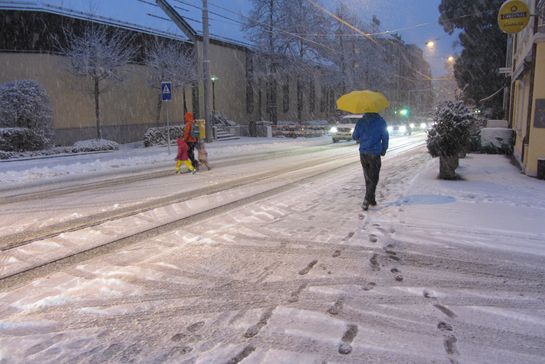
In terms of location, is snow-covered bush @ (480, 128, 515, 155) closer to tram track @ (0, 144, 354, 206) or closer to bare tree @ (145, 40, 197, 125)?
tram track @ (0, 144, 354, 206)

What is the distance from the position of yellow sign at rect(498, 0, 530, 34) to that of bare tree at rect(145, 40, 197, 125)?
19437 millimetres

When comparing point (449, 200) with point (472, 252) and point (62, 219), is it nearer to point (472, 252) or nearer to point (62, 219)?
point (472, 252)

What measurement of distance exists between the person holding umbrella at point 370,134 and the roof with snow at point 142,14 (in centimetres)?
2061

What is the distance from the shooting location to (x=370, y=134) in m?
7.97

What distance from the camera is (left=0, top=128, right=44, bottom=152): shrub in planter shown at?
19375 mm

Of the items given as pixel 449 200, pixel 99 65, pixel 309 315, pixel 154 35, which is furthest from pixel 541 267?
pixel 154 35

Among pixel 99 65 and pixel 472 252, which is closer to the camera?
pixel 472 252

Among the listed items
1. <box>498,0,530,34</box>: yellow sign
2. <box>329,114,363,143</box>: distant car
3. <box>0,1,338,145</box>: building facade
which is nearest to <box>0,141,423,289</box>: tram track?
<box>498,0,530,34</box>: yellow sign

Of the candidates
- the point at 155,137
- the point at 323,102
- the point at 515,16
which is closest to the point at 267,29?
the point at 155,137

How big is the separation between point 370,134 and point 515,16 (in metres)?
8.53

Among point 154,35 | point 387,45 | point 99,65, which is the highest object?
point 387,45

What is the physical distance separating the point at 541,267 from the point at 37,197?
9.01 metres

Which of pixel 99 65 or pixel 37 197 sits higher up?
pixel 99 65

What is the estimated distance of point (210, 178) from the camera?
1228 cm
